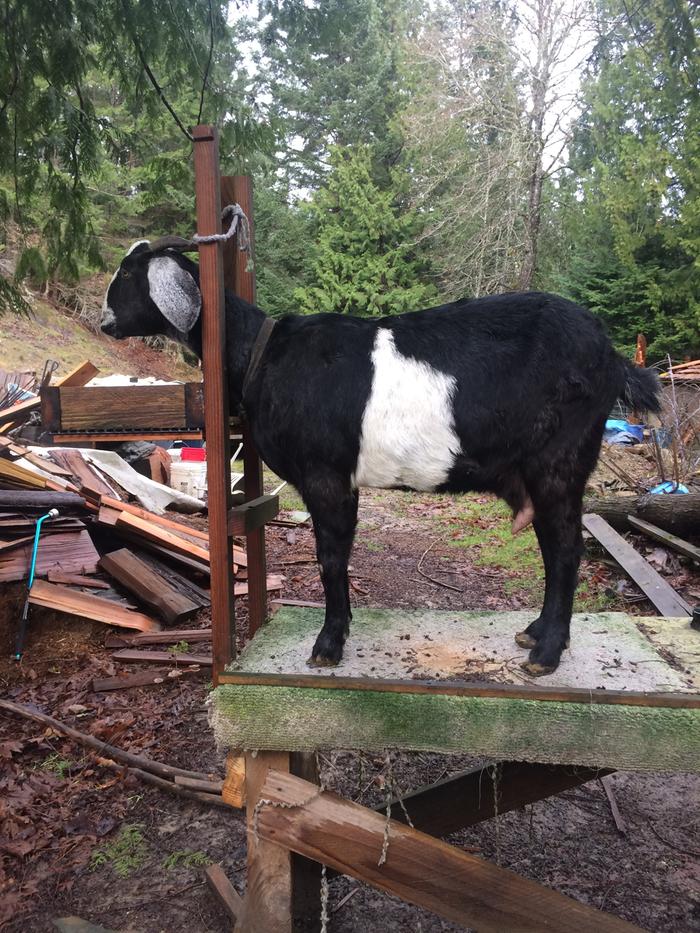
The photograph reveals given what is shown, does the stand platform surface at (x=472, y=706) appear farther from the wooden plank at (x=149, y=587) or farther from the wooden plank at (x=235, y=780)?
the wooden plank at (x=149, y=587)

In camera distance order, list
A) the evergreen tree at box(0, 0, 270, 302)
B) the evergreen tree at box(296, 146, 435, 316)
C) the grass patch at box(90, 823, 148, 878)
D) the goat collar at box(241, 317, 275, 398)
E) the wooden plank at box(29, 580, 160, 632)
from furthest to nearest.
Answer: the evergreen tree at box(296, 146, 435, 316) → the wooden plank at box(29, 580, 160, 632) → the evergreen tree at box(0, 0, 270, 302) → the grass patch at box(90, 823, 148, 878) → the goat collar at box(241, 317, 275, 398)

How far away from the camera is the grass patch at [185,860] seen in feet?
10.4

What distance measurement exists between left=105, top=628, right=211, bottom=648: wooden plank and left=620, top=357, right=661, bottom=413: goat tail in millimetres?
3617

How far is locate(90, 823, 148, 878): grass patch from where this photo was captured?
3.13 m

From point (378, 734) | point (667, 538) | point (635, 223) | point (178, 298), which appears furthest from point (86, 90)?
point (635, 223)

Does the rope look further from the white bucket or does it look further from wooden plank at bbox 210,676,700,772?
the white bucket

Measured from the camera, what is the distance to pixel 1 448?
6594mm

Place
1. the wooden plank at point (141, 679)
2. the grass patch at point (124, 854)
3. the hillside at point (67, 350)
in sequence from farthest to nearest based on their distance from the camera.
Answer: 1. the hillside at point (67, 350)
2. the wooden plank at point (141, 679)
3. the grass patch at point (124, 854)

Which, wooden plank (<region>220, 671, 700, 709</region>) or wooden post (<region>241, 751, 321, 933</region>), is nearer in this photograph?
wooden plank (<region>220, 671, 700, 709</region>)

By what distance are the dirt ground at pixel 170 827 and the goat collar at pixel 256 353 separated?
60.5 inches

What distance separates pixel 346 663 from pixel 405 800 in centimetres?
75

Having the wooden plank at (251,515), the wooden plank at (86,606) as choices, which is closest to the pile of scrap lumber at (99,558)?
the wooden plank at (86,606)

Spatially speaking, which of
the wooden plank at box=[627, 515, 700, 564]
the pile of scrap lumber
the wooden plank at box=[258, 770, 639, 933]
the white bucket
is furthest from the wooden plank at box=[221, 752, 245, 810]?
the white bucket

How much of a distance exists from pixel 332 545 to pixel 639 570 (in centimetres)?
438
